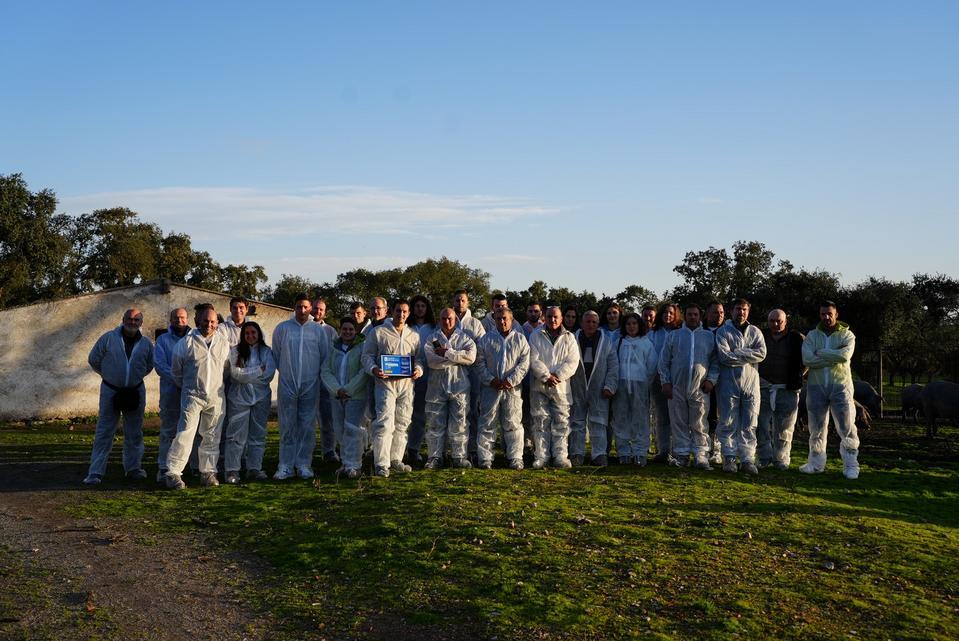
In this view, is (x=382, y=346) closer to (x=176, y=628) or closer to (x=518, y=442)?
(x=518, y=442)

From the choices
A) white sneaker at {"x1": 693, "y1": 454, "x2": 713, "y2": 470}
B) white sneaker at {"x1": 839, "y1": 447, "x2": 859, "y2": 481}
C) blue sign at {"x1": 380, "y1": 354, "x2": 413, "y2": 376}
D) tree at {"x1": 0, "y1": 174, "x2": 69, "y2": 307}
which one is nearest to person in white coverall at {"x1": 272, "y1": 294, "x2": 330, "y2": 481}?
blue sign at {"x1": 380, "y1": 354, "x2": 413, "y2": 376}

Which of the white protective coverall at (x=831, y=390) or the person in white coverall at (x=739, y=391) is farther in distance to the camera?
the white protective coverall at (x=831, y=390)

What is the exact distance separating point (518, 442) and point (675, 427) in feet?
7.83

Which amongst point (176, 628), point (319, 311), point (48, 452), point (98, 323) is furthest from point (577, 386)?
point (98, 323)

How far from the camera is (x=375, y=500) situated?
8.90 m

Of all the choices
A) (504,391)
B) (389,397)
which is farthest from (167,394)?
(504,391)

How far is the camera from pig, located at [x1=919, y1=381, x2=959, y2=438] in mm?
20609

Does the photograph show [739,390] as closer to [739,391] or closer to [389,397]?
[739,391]

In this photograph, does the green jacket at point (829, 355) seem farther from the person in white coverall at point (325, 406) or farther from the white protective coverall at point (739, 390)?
the person in white coverall at point (325, 406)

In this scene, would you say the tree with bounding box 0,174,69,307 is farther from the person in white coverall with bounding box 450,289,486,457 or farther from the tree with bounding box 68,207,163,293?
the person in white coverall with bounding box 450,289,486,457

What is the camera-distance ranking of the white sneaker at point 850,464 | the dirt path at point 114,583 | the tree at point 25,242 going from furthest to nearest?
1. the tree at point 25,242
2. the white sneaker at point 850,464
3. the dirt path at point 114,583

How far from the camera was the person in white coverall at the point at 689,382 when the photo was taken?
11531 mm

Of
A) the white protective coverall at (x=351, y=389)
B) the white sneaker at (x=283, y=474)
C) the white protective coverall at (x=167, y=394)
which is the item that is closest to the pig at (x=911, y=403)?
the white protective coverall at (x=351, y=389)

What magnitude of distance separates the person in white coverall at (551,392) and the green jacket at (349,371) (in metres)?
2.28
